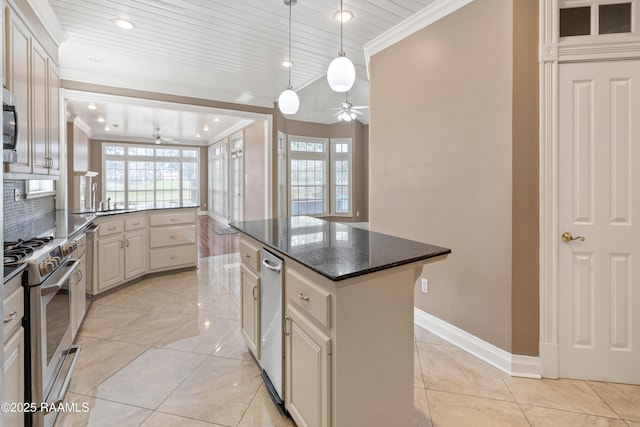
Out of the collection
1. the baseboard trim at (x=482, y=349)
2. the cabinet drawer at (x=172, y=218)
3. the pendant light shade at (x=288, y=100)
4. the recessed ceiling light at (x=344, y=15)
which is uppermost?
the recessed ceiling light at (x=344, y=15)

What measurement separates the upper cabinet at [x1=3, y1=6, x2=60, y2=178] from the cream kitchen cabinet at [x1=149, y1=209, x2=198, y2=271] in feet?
4.87

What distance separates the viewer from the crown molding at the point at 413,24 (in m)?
2.58

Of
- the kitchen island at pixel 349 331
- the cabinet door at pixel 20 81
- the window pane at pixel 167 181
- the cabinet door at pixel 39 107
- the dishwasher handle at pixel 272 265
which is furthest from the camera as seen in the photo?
the window pane at pixel 167 181

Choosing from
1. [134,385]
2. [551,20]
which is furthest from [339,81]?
[134,385]

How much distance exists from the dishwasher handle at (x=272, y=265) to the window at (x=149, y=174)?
947cm

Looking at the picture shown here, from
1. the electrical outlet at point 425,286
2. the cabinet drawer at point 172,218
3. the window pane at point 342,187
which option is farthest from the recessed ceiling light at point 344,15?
the window pane at point 342,187

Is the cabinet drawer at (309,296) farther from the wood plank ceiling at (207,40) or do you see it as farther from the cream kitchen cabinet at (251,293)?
the wood plank ceiling at (207,40)

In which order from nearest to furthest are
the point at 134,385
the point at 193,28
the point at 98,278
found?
the point at 134,385 < the point at 193,28 < the point at 98,278

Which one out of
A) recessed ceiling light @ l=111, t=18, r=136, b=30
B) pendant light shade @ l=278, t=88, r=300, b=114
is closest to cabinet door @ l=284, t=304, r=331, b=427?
pendant light shade @ l=278, t=88, r=300, b=114

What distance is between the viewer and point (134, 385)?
2061 mm

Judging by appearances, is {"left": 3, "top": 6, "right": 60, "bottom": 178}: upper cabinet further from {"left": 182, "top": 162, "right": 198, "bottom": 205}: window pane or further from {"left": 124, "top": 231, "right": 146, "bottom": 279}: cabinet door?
{"left": 182, "top": 162, "right": 198, "bottom": 205}: window pane

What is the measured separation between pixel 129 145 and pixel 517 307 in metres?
11.5

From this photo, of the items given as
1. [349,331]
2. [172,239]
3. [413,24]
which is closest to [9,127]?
[349,331]

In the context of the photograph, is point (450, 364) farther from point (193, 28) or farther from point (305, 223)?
point (193, 28)
